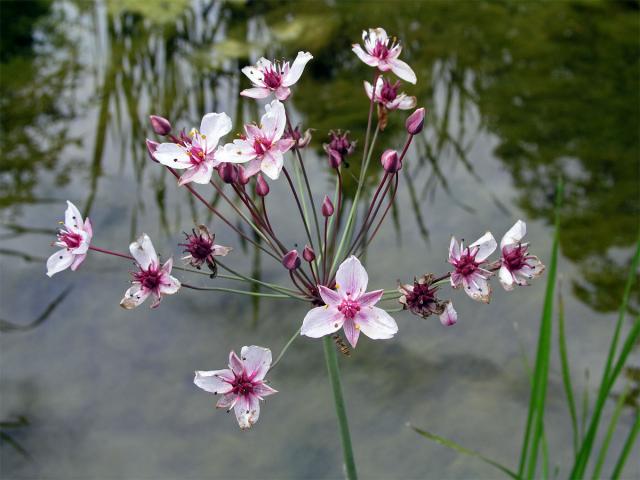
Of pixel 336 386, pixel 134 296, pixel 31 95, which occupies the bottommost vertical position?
pixel 31 95

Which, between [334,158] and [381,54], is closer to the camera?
[334,158]

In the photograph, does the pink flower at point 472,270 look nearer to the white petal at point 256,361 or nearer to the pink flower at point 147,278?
the white petal at point 256,361

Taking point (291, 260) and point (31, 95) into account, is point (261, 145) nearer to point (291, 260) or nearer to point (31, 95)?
point (291, 260)

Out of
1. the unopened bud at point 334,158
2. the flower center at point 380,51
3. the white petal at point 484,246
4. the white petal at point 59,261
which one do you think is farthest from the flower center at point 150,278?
the flower center at point 380,51

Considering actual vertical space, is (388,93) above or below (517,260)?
above

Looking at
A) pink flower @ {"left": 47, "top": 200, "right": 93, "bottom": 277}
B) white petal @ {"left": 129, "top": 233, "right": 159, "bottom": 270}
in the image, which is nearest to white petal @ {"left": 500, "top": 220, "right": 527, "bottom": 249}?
white petal @ {"left": 129, "top": 233, "right": 159, "bottom": 270}

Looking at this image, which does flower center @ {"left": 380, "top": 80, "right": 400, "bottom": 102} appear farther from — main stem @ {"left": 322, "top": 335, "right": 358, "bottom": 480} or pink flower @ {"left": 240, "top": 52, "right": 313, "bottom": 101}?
main stem @ {"left": 322, "top": 335, "right": 358, "bottom": 480}

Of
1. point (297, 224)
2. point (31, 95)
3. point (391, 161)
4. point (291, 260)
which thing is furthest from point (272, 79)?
point (31, 95)

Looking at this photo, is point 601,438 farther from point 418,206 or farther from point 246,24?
point 246,24
